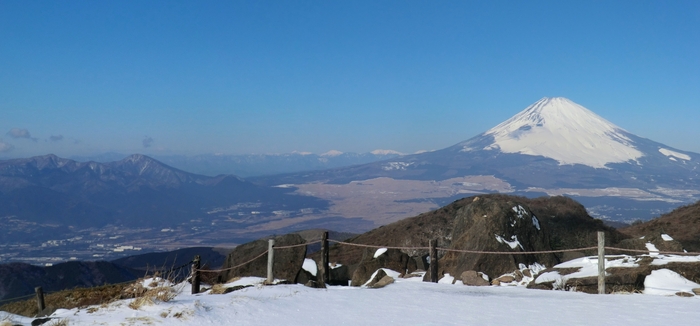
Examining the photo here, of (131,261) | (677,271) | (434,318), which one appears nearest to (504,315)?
(434,318)

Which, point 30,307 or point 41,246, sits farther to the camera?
point 41,246

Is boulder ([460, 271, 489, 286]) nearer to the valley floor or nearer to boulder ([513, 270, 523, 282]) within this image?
boulder ([513, 270, 523, 282])

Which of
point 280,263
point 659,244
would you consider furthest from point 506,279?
point 280,263

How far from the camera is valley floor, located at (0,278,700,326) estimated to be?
675 cm

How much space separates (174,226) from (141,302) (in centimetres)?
19752

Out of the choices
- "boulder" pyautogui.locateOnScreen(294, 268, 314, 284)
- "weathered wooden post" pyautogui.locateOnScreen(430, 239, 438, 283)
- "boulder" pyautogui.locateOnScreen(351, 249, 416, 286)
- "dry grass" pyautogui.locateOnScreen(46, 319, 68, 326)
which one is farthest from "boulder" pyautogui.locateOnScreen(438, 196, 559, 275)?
"dry grass" pyautogui.locateOnScreen(46, 319, 68, 326)

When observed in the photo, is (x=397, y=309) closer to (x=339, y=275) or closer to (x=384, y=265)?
(x=384, y=265)

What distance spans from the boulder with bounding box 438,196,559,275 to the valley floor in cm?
481

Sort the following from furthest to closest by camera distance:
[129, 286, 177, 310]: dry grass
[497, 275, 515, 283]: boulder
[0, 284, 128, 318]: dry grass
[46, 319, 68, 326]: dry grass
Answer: [497, 275, 515, 283]: boulder
[0, 284, 128, 318]: dry grass
[129, 286, 177, 310]: dry grass
[46, 319, 68, 326]: dry grass

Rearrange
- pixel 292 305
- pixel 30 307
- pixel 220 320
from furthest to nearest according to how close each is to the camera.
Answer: pixel 30 307
pixel 292 305
pixel 220 320

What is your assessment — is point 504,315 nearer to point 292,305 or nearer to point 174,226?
point 292,305

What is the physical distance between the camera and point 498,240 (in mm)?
15000

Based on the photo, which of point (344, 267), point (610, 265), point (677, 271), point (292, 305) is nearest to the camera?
point (292, 305)

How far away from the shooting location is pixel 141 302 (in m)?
6.96
